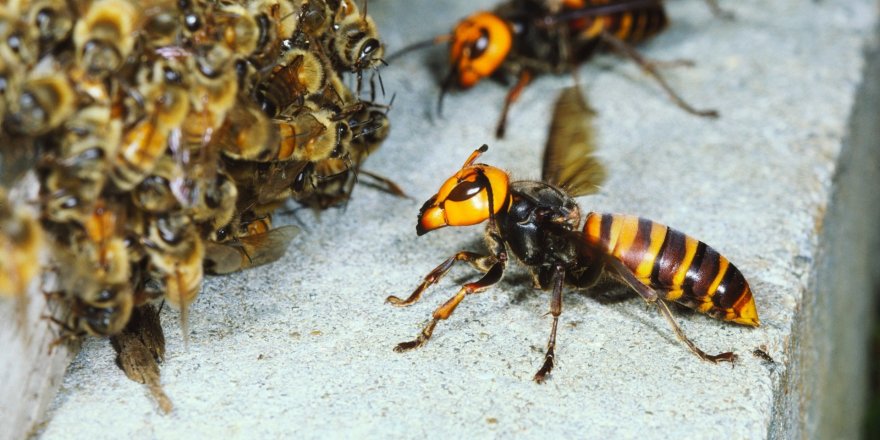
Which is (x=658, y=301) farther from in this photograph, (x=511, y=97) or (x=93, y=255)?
(x=511, y=97)

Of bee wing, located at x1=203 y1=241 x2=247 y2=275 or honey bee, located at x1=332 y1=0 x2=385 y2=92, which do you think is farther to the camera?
honey bee, located at x1=332 y1=0 x2=385 y2=92

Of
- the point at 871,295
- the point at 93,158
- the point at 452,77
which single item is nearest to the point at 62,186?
the point at 93,158

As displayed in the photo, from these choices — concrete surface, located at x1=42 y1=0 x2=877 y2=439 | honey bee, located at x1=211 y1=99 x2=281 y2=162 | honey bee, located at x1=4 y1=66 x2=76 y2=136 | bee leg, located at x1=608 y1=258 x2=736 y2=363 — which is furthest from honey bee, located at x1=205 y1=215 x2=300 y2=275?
bee leg, located at x1=608 y1=258 x2=736 y2=363

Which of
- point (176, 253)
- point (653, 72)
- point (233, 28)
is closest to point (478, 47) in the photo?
point (653, 72)

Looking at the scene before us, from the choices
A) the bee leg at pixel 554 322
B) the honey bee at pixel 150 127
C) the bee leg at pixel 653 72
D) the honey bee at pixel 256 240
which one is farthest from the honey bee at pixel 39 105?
the bee leg at pixel 653 72

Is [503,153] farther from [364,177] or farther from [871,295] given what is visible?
[871,295]

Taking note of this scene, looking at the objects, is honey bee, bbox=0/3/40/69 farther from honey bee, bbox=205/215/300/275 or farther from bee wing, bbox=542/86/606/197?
bee wing, bbox=542/86/606/197

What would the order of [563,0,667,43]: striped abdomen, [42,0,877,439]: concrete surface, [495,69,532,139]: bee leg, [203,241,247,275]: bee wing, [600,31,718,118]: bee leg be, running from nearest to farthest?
[42,0,877,439]: concrete surface → [203,241,247,275]: bee wing → [495,69,532,139]: bee leg → [600,31,718,118]: bee leg → [563,0,667,43]: striped abdomen
